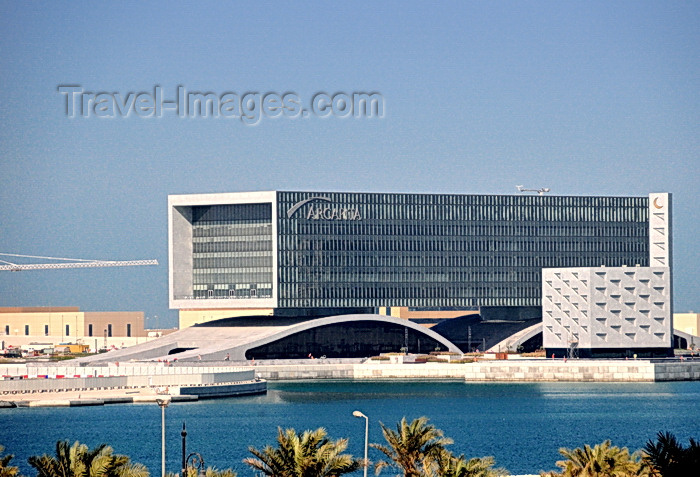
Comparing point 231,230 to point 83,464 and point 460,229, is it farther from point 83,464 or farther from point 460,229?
point 83,464

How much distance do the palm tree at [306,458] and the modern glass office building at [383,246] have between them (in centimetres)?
12847

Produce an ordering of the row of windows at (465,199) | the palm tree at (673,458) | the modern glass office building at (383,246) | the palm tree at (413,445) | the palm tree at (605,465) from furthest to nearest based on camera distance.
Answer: the row of windows at (465,199)
the modern glass office building at (383,246)
the palm tree at (413,445)
the palm tree at (605,465)
the palm tree at (673,458)

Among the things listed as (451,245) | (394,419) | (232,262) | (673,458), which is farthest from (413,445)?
(451,245)

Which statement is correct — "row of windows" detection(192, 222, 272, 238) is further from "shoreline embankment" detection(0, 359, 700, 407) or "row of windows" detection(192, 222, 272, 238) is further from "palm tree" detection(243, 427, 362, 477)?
"palm tree" detection(243, 427, 362, 477)

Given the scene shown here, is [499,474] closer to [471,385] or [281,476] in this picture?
[281,476]

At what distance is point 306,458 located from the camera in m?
49.4

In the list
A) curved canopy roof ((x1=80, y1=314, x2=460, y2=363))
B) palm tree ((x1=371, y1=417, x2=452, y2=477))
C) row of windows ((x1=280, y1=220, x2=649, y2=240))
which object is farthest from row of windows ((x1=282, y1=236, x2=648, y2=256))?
palm tree ((x1=371, y1=417, x2=452, y2=477))

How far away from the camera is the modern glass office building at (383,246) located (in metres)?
179

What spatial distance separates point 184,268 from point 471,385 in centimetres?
4409

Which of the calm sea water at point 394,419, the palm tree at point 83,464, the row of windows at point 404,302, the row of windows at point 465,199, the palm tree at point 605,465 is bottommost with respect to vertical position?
the calm sea water at point 394,419

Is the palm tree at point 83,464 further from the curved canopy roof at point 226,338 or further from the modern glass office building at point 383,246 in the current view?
the modern glass office building at point 383,246

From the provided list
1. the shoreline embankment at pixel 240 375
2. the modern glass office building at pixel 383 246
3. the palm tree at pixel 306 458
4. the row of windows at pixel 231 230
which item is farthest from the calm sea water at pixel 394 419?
the palm tree at pixel 306 458

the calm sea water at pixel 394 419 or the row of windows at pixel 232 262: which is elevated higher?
the row of windows at pixel 232 262

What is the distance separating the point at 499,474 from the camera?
2009 inches
